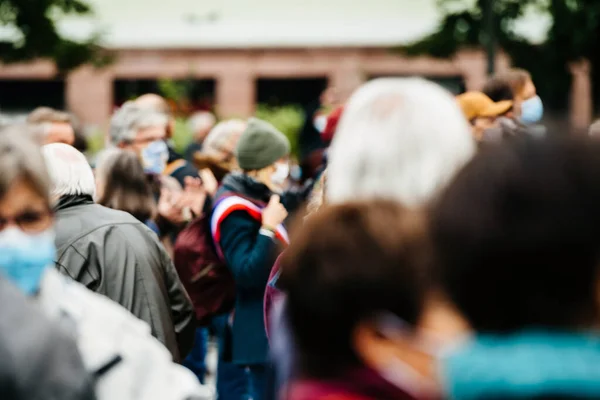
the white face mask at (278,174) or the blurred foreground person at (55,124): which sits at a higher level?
the blurred foreground person at (55,124)

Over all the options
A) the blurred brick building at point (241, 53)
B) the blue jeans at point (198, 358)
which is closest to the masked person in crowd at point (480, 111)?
the blue jeans at point (198, 358)

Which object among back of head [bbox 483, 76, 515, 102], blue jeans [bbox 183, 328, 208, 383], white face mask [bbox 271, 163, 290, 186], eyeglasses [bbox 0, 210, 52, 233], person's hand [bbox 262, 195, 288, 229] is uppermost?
back of head [bbox 483, 76, 515, 102]

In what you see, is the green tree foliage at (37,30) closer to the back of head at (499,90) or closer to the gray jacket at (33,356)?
the back of head at (499,90)

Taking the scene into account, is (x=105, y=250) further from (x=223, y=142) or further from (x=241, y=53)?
(x=241, y=53)

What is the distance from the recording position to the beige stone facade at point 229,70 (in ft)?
116

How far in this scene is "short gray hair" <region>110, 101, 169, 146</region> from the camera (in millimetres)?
7707

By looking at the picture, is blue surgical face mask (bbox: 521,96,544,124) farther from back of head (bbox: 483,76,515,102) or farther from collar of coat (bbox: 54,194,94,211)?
collar of coat (bbox: 54,194,94,211)

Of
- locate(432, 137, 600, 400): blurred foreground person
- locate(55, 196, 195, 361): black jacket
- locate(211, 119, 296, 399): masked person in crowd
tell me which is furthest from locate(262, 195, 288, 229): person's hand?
locate(432, 137, 600, 400): blurred foreground person

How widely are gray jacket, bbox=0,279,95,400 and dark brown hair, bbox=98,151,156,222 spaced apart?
3636 millimetres

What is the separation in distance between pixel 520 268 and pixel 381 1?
3565 cm

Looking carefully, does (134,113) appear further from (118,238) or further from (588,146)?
(588,146)

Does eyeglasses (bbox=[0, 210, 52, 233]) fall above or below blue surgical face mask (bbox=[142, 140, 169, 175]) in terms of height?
below

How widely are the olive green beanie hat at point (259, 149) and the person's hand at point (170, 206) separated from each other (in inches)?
42.7

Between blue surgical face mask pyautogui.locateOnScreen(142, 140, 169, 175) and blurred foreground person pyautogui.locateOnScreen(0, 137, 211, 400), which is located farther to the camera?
blue surgical face mask pyautogui.locateOnScreen(142, 140, 169, 175)
